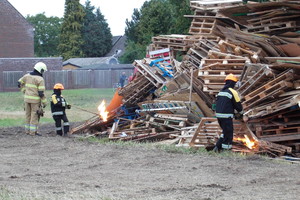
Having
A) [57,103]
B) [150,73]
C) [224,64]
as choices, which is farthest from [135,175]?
[150,73]

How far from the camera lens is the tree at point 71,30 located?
2982 inches

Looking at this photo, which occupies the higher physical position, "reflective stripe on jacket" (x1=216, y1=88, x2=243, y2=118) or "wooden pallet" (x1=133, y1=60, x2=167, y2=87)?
"wooden pallet" (x1=133, y1=60, x2=167, y2=87)

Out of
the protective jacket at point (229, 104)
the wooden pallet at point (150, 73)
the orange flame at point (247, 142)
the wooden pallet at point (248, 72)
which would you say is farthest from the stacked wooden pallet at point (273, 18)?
the orange flame at point (247, 142)

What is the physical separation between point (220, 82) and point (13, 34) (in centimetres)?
5127

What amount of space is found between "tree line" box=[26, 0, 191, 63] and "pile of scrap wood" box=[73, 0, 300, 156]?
27204mm

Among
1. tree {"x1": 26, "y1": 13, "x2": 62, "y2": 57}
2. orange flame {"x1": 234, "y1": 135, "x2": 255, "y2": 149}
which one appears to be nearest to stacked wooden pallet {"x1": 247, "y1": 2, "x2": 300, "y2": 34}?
orange flame {"x1": 234, "y1": 135, "x2": 255, "y2": 149}

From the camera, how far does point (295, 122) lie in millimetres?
12078

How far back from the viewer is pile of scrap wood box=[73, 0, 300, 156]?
1210 centimetres

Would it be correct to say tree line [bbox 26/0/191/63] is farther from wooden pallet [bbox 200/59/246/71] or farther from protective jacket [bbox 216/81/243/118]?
protective jacket [bbox 216/81/243/118]

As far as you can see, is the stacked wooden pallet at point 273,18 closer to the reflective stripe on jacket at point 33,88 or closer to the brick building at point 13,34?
the reflective stripe on jacket at point 33,88

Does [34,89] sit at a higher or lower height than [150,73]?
lower

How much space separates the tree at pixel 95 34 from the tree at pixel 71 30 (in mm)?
1288

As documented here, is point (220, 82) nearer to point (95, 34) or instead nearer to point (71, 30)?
point (71, 30)

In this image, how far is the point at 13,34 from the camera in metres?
61.6
